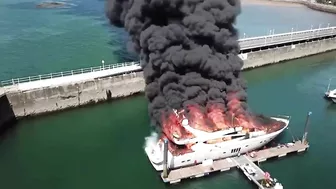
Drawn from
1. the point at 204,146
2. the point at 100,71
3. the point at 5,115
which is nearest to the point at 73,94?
the point at 100,71

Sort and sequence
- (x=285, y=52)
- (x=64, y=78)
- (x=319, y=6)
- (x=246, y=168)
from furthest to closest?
(x=319, y=6)
(x=285, y=52)
(x=64, y=78)
(x=246, y=168)

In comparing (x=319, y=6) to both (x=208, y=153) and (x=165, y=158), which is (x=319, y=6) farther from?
(x=165, y=158)

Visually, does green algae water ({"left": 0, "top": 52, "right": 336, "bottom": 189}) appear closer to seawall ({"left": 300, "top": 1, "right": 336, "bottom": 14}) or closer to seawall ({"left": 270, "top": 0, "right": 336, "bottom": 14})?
seawall ({"left": 300, "top": 1, "right": 336, "bottom": 14})

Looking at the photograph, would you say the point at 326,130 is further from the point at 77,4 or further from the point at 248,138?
the point at 77,4

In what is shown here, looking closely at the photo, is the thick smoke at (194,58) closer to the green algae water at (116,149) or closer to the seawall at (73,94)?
the green algae water at (116,149)

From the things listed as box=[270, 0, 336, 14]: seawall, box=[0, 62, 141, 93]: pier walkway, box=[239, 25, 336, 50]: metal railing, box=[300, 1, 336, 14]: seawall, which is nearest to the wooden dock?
box=[0, 62, 141, 93]: pier walkway

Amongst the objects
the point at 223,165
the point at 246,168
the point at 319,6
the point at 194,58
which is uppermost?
the point at 194,58
